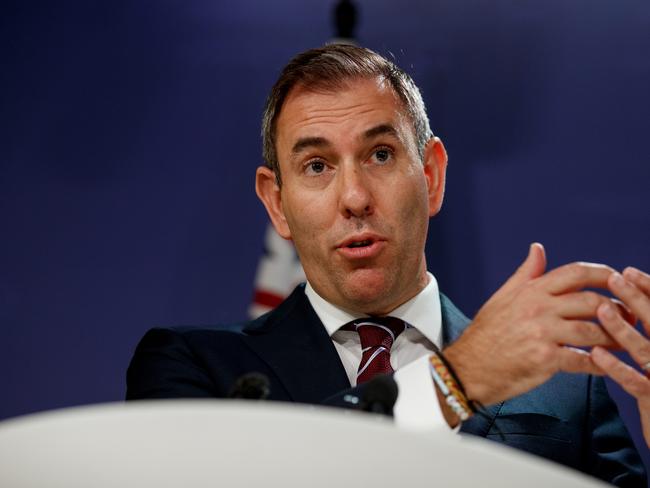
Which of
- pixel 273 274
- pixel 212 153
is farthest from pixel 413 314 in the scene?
pixel 212 153

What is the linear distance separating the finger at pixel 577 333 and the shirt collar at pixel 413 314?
0.49 metres

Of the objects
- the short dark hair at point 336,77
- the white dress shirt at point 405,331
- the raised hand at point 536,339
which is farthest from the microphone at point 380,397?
the short dark hair at point 336,77

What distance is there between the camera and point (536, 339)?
1.35 m

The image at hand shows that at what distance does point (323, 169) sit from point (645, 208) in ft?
4.22

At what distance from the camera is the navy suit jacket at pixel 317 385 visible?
1.67 meters

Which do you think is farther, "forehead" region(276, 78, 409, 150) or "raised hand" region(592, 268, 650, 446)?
"forehead" region(276, 78, 409, 150)

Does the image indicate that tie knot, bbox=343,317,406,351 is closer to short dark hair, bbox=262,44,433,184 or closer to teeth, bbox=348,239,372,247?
teeth, bbox=348,239,372,247

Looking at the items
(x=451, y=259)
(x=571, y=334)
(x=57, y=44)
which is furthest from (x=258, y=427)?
(x=57, y=44)

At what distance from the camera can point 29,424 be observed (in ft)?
2.07

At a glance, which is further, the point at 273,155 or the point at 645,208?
the point at 645,208

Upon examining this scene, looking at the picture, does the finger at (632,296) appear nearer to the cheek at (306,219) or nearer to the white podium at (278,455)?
A: the cheek at (306,219)

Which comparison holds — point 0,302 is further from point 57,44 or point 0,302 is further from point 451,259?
point 451,259

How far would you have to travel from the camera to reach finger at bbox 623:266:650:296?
1397 millimetres

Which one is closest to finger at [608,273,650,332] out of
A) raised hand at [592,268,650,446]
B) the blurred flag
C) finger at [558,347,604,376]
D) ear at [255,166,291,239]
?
raised hand at [592,268,650,446]
